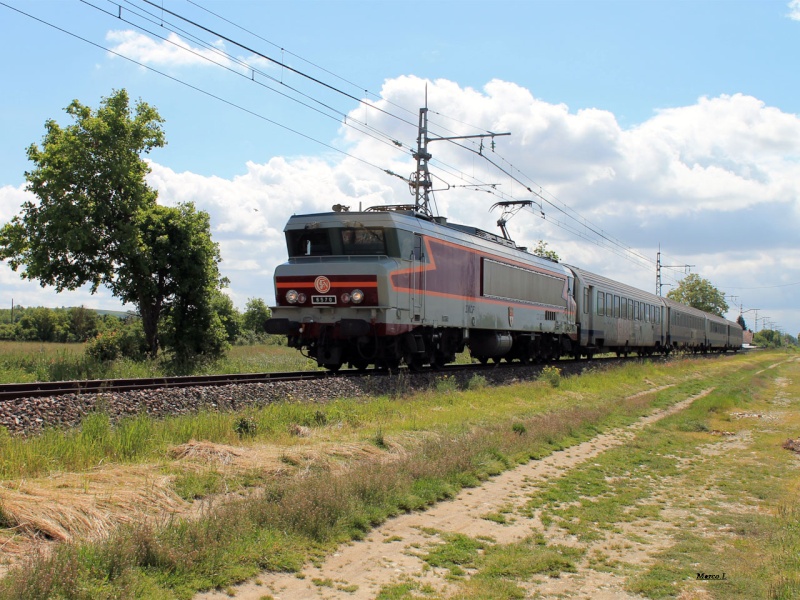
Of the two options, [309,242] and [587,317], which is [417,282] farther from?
[587,317]

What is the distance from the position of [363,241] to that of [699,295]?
12200 cm

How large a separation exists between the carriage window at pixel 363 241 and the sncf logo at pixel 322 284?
43.8 inches

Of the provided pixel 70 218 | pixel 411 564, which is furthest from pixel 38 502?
pixel 70 218

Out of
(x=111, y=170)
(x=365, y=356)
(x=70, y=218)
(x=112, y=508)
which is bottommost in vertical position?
(x=112, y=508)

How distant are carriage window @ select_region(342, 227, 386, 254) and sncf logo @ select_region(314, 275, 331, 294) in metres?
1.11

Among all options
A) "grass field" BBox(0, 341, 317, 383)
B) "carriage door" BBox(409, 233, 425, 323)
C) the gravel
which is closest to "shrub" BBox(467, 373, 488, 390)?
the gravel

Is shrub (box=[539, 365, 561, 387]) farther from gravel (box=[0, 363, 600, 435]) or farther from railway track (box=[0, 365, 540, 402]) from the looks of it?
railway track (box=[0, 365, 540, 402])

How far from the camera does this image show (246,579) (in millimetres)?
5414

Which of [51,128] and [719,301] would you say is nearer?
[51,128]

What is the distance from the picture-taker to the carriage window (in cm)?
1694

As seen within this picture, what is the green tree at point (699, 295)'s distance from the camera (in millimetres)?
125588

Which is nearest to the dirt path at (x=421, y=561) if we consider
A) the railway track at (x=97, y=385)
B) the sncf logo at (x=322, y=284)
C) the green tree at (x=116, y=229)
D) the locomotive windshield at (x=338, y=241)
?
the railway track at (x=97, y=385)

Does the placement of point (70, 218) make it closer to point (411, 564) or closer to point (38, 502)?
point (38, 502)

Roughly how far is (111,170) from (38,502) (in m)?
22.4
